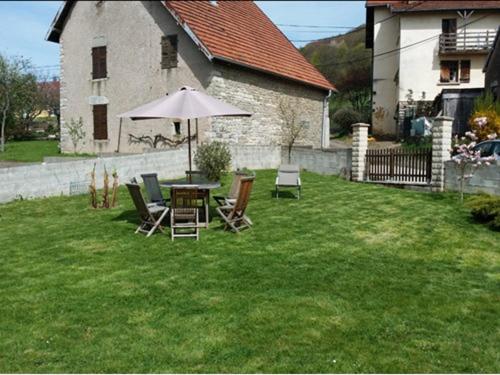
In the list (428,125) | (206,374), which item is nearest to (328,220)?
(206,374)

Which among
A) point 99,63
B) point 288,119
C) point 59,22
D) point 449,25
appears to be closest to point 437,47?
point 449,25

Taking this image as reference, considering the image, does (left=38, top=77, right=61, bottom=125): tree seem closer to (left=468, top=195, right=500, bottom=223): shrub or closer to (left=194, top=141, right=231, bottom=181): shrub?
(left=194, top=141, right=231, bottom=181): shrub

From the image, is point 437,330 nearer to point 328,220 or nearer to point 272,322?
point 272,322

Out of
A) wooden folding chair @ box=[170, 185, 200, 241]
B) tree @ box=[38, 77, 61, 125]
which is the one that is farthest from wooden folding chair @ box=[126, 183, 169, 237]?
tree @ box=[38, 77, 61, 125]

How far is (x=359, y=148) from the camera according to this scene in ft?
48.9

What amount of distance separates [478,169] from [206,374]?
10.2 meters

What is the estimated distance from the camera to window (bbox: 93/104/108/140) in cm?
2084

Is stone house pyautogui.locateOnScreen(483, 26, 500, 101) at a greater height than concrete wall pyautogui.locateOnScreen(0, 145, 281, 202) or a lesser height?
greater

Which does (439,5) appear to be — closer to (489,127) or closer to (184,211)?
(489,127)

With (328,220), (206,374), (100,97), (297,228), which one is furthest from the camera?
(100,97)

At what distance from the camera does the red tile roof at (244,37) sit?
18016 millimetres

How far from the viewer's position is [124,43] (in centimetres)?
2012

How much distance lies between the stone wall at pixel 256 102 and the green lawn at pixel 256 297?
9.70 metres

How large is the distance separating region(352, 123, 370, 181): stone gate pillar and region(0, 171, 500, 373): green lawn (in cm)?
562
